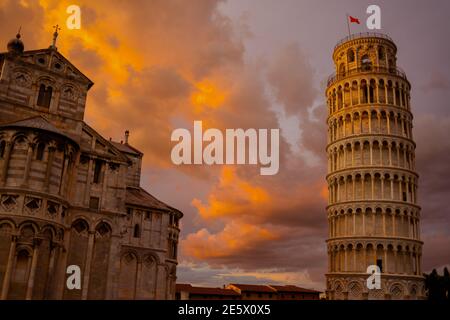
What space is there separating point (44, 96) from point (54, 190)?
7.94 meters

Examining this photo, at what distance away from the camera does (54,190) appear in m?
27.9

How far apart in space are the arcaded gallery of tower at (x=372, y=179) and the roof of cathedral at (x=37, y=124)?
34.1m

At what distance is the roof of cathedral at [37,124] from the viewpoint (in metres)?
27.2

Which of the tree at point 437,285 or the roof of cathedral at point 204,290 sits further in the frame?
the roof of cathedral at point 204,290

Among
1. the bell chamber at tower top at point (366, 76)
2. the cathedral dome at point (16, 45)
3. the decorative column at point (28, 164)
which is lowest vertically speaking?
the decorative column at point (28, 164)

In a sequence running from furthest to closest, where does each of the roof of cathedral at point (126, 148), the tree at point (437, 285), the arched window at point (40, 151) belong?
the tree at point (437, 285) < the roof of cathedral at point (126, 148) < the arched window at point (40, 151)

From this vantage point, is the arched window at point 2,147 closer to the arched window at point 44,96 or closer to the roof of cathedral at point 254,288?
the arched window at point 44,96

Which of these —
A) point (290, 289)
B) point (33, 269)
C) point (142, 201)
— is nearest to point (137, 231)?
point (142, 201)

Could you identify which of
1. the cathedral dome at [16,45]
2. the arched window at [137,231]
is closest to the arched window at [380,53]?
the arched window at [137,231]

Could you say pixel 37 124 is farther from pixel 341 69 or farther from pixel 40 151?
pixel 341 69
